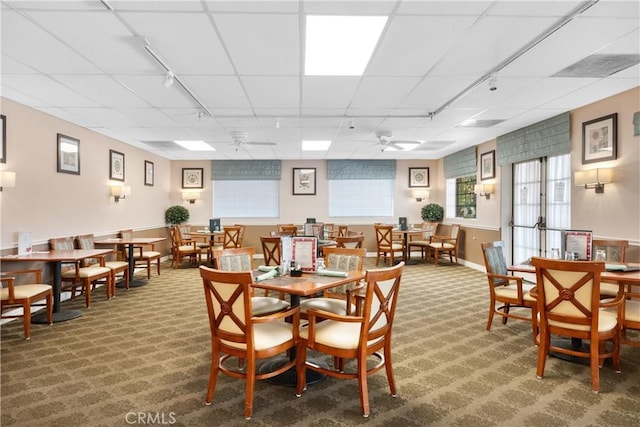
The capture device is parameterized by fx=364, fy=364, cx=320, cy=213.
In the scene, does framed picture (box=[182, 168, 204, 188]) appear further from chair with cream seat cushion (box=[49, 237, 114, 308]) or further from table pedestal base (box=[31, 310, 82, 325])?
table pedestal base (box=[31, 310, 82, 325])

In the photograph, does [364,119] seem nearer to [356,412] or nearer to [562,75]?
[562,75]

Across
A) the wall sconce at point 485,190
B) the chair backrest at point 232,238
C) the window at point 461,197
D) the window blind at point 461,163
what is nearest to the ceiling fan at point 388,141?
the window blind at point 461,163

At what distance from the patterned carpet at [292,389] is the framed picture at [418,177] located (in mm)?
6207

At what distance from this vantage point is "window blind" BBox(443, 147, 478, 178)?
8109 millimetres

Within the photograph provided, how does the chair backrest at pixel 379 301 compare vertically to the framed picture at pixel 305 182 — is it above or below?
below

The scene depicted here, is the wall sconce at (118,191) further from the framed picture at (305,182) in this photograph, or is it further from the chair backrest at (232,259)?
the framed picture at (305,182)

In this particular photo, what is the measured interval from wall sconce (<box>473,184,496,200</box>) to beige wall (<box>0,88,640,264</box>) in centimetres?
12

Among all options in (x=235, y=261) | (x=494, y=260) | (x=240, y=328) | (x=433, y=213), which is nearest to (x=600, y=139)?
(x=494, y=260)

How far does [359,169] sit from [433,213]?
2290 millimetres

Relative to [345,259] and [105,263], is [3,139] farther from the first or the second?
[345,259]

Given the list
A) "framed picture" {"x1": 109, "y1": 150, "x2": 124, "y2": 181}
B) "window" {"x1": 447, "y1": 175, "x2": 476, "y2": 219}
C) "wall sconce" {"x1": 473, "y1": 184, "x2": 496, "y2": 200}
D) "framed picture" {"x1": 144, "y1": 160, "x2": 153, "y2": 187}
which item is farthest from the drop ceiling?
"window" {"x1": 447, "y1": 175, "x2": 476, "y2": 219}

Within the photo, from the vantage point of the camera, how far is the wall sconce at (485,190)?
24.1 ft

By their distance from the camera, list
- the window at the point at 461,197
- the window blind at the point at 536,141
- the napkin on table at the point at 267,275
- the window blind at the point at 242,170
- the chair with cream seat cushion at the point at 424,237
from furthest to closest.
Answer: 1. the window blind at the point at 242,170
2. the chair with cream seat cushion at the point at 424,237
3. the window at the point at 461,197
4. the window blind at the point at 536,141
5. the napkin on table at the point at 267,275

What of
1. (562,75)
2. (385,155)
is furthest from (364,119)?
(385,155)
